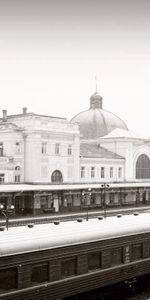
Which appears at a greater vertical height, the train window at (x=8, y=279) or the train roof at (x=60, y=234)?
the train roof at (x=60, y=234)


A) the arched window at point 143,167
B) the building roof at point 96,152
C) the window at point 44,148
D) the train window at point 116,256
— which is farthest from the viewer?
the arched window at point 143,167

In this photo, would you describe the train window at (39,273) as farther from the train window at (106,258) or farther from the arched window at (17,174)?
the arched window at (17,174)

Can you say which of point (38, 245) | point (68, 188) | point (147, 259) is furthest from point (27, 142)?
point (38, 245)

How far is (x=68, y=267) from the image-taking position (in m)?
15.8

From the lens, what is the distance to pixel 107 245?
1708cm

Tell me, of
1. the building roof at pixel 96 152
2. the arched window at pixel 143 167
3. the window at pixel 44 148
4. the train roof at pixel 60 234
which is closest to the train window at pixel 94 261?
the train roof at pixel 60 234

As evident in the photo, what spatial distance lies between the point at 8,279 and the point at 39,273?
4.39 feet

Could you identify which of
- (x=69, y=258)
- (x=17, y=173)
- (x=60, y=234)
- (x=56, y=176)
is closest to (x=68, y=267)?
(x=69, y=258)

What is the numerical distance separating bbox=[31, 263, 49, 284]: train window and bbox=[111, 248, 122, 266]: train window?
340 cm

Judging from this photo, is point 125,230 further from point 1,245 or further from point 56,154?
point 56,154

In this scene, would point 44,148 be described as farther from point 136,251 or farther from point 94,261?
point 94,261

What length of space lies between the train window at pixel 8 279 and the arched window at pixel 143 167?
52680 millimetres

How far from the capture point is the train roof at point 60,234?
14.0 meters

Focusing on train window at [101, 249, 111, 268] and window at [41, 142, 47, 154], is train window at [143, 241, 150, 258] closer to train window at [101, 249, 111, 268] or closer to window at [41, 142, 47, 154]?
train window at [101, 249, 111, 268]
